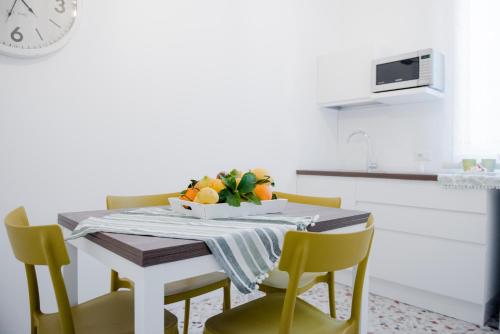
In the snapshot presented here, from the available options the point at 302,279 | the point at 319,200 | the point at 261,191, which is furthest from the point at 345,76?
the point at 261,191

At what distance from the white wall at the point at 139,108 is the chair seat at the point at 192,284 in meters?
0.92

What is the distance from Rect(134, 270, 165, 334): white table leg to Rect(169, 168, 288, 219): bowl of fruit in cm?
38

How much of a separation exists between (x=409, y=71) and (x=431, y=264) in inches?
56.5

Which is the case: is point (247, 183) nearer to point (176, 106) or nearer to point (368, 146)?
point (176, 106)

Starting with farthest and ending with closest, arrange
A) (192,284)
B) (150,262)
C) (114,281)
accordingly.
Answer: (114,281)
(192,284)
(150,262)

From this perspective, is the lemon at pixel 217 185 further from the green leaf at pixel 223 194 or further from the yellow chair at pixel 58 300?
the yellow chair at pixel 58 300

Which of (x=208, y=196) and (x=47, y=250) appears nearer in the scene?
(x=47, y=250)

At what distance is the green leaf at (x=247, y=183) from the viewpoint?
1.21 meters

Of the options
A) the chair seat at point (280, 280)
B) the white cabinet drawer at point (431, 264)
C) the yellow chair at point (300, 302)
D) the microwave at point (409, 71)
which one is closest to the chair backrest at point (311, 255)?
the yellow chair at point (300, 302)

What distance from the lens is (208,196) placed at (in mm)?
1173

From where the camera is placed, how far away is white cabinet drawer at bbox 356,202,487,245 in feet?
7.40

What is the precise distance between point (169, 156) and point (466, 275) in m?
2.04

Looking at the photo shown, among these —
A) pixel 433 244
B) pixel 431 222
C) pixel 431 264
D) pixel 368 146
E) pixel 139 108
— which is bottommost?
pixel 431 264

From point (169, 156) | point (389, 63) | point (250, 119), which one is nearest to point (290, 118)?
point (250, 119)
